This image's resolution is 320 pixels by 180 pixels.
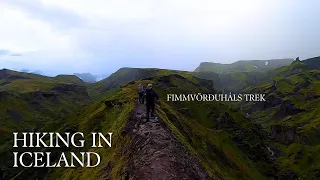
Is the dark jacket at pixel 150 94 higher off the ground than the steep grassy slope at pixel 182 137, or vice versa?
the dark jacket at pixel 150 94

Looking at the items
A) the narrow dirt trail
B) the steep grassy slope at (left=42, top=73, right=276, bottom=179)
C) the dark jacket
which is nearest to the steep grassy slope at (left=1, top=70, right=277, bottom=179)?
the steep grassy slope at (left=42, top=73, right=276, bottom=179)

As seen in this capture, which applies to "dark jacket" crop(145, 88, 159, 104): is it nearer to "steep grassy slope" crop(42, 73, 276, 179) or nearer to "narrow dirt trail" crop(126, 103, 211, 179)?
"narrow dirt trail" crop(126, 103, 211, 179)

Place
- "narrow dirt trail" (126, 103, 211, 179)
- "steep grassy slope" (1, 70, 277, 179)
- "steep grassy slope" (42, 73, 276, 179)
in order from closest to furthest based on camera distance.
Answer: "narrow dirt trail" (126, 103, 211, 179) < "steep grassy slope" (42, 73, 276, 179) < "steep grassy slope" (1, 70, 277, 179)

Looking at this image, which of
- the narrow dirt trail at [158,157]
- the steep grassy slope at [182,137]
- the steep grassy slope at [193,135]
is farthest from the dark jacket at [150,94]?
the steep grassy slope at [193,135]

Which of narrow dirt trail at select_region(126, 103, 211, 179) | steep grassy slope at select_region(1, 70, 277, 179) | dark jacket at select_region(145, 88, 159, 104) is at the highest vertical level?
dark jacket at select_region(145, 88, 159, 104)

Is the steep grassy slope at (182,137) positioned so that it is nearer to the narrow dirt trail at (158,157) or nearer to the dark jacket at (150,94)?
the narrow dirt trail at (158,157)

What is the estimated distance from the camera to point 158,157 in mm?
29438

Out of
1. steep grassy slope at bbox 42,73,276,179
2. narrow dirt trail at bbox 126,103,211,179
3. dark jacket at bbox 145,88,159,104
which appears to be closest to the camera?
narrow dirt trail at bbox 126,103,211,179

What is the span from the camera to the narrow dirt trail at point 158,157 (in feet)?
89.0

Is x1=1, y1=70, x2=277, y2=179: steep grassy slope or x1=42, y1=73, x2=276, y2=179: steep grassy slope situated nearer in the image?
x1=42, y1=73, x2=276, y2=179: steep grassy slope

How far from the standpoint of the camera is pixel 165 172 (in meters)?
26.6

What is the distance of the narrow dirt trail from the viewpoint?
1068 inches

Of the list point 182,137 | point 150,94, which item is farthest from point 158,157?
point 182,137

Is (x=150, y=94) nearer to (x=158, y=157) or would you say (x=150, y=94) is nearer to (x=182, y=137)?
(x=158, y=157)
